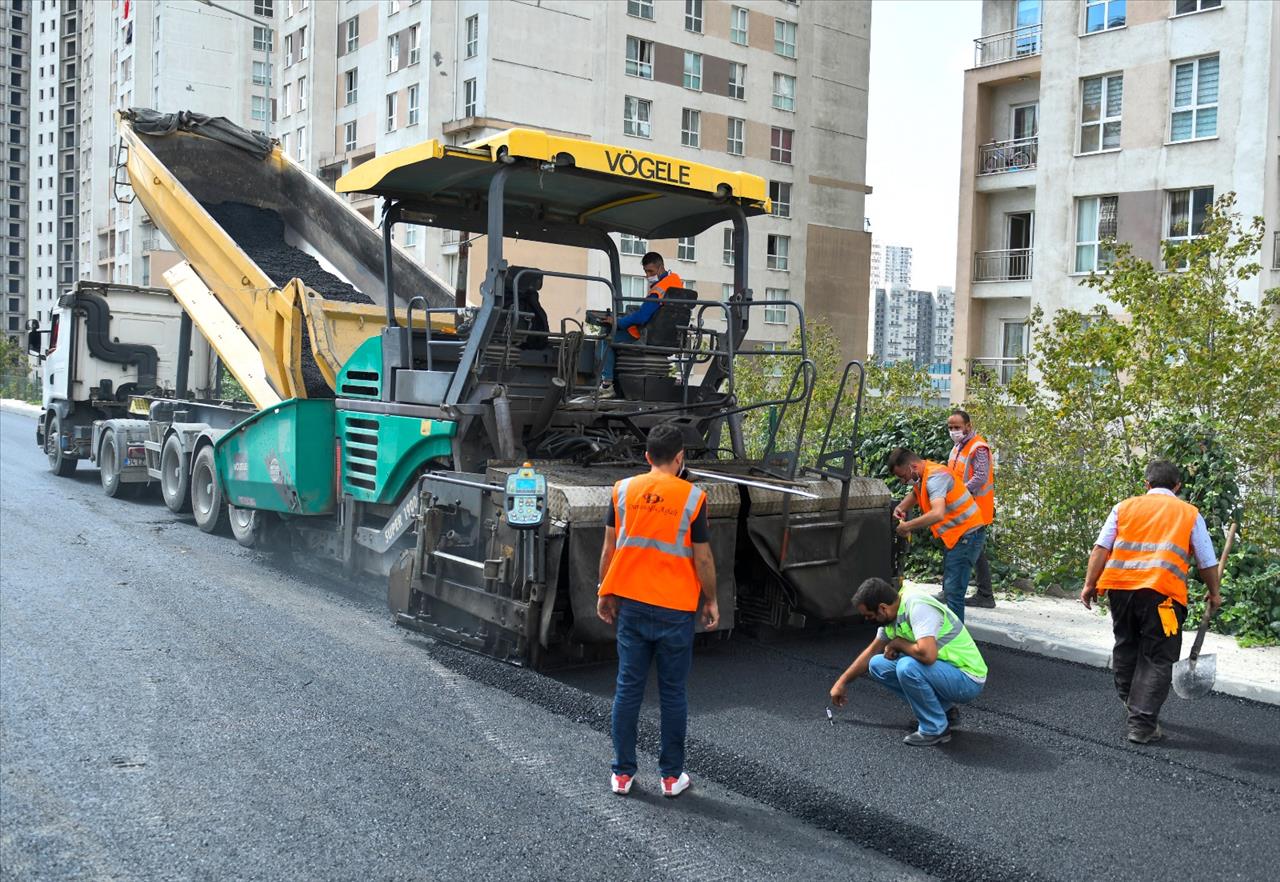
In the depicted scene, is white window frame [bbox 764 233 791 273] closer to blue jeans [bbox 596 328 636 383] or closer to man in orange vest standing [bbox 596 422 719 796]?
blue jeans [bbox 596 328 636 383]

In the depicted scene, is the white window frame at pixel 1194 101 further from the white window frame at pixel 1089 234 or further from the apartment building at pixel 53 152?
the apartment building at pixel 53 152

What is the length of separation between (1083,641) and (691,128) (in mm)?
35797

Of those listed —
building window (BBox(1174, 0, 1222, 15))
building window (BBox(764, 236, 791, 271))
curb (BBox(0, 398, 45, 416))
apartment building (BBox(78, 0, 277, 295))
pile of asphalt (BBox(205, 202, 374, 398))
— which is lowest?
curb (BBox(0, 398, 45, 416))

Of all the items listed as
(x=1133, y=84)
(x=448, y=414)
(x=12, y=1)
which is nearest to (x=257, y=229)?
(x=448, y=414)

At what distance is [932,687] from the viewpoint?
547 cm

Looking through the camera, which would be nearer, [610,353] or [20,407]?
[610,353]

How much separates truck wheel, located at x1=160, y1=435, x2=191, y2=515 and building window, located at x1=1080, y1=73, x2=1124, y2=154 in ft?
66.9

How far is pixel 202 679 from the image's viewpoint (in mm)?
6102

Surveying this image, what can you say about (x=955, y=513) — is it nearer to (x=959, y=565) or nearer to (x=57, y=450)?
(x=959, y=565)

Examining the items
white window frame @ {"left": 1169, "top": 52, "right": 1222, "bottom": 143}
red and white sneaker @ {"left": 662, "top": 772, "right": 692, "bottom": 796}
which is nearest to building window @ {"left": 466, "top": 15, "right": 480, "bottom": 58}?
white window frame @ {"left": 1169, "top": 52, "right": 1222, "bottom": 143}

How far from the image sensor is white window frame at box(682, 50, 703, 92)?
4084 cm

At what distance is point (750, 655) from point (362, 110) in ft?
130

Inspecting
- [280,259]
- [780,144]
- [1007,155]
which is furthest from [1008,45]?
[280,259]

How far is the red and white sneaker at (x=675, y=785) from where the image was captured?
468 cm
